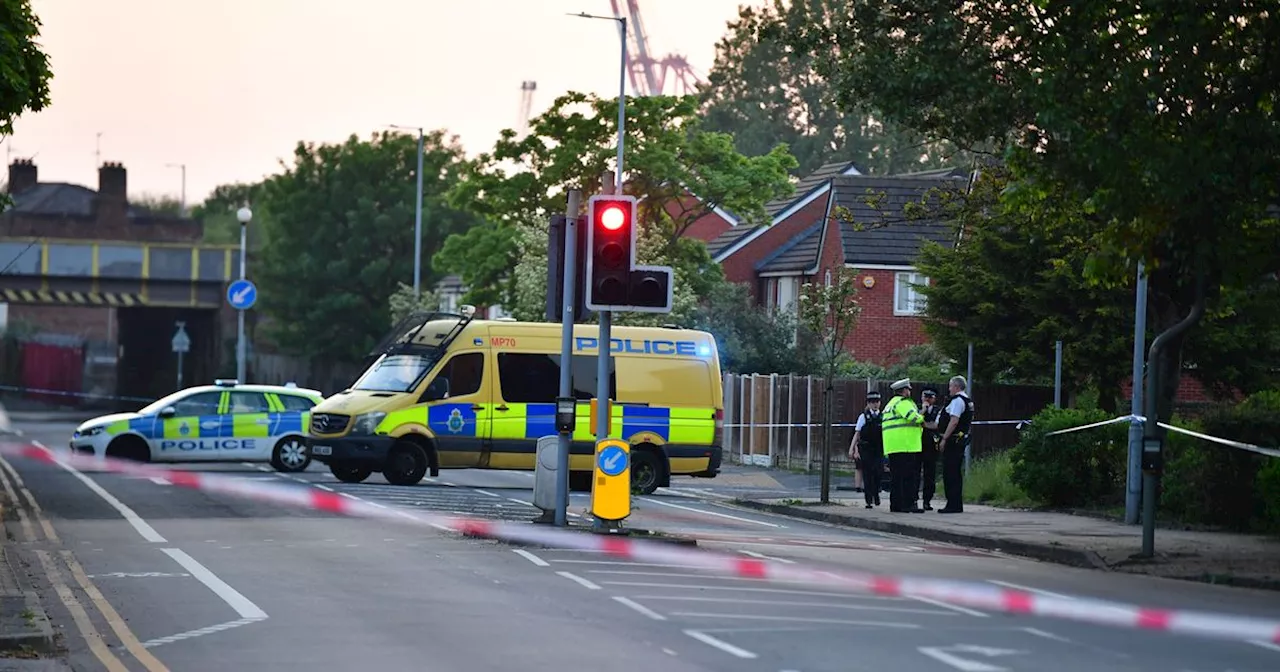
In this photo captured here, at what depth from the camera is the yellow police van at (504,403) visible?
30.4 metres

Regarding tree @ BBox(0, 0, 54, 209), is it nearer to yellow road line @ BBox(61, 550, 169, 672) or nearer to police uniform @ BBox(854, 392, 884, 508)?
yellow road line @ BBox(61, 550, 169, 672)

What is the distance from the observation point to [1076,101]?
17.3 m

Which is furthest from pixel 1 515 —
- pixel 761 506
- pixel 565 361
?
pixel 761 506

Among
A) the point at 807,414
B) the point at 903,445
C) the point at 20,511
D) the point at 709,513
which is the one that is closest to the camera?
the point at 20,511

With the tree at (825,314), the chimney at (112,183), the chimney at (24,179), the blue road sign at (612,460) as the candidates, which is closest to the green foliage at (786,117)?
the chimney at (112,183)

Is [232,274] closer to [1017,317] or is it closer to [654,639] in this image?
[1017,317]

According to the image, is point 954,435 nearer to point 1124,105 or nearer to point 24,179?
point 1124,105

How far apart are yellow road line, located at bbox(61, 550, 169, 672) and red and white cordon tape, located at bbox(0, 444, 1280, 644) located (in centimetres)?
458

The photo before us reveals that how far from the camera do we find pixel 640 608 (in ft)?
45.4

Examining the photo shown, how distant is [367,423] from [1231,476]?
13676 mm

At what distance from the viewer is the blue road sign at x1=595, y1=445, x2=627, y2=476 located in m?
19.9

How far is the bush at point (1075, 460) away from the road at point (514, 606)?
3845 millimetres

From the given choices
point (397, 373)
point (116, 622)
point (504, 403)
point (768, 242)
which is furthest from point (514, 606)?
point (768, 242)

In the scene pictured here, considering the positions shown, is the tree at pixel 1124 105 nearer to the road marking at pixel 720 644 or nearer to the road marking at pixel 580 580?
the road marking at pixel 580 580
